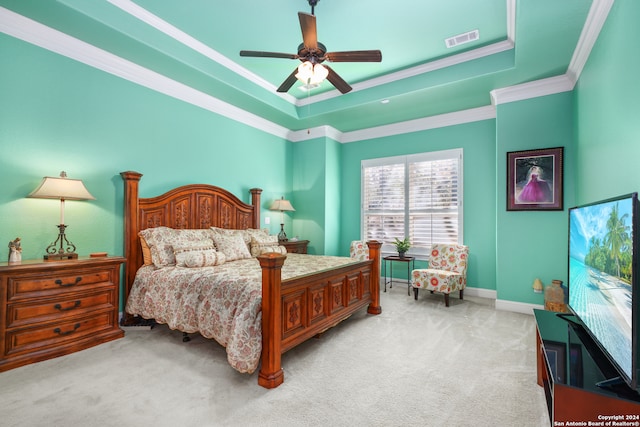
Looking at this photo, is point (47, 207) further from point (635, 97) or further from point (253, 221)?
point (635, 97)

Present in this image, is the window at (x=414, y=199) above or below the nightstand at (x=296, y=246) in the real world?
above

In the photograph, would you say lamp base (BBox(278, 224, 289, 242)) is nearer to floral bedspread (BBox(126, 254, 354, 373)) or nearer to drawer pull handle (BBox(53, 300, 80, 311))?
floral bedspread (BBox(126, 254, 354, 373))

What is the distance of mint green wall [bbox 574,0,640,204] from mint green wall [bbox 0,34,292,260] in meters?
4.48

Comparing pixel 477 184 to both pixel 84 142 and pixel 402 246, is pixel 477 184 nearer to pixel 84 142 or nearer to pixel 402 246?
pixel 402 246

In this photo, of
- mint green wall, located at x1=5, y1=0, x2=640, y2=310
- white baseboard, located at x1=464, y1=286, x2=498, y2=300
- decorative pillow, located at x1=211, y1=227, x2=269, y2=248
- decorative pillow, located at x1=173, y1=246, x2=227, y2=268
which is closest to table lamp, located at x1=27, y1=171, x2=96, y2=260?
mint green wall, located at x1=5, y1=0, x2=640, y2=310

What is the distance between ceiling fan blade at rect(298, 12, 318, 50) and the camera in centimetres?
221

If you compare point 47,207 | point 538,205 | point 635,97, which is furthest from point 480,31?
point 47,207

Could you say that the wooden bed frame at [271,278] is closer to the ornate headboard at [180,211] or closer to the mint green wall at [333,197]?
the ornate headboard at [180,211]

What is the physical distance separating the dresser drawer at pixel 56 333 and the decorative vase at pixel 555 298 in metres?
4.87

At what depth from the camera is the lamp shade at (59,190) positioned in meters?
2.60

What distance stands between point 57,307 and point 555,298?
519 centimetres

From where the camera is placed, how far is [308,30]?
2367 millimetres

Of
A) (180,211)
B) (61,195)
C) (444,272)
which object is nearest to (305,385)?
(61,195)

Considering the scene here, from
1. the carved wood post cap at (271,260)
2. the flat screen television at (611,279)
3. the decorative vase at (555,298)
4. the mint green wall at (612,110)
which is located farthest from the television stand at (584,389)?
the decorative vase at (555,298)
